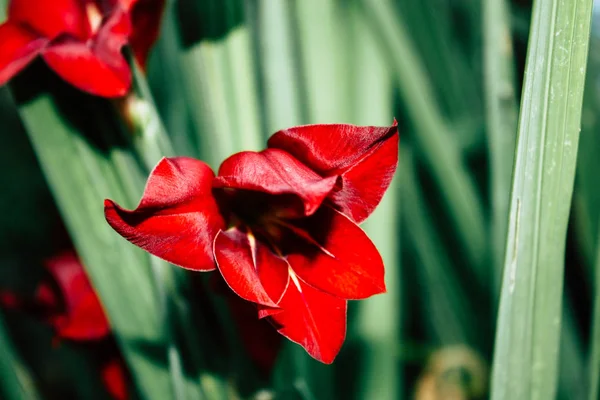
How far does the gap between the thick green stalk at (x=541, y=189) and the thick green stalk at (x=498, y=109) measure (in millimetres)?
115

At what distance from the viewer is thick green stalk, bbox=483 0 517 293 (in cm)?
42

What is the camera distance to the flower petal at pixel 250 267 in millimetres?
244

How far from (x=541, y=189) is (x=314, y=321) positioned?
12 cm

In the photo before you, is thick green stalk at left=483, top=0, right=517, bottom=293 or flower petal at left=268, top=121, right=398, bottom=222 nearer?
flower petal at left=268, top=121, right=398, bottom=222

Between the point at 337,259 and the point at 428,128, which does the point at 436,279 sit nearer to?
the point at 428,128

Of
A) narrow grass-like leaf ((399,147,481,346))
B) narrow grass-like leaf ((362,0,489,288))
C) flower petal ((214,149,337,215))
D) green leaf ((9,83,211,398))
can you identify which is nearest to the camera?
flower petal ((214,149,337,215))

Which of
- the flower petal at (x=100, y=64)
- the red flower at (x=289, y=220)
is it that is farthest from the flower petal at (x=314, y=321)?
the flower petal at (x=100, y=64)

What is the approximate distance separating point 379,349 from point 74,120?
0.31 meters

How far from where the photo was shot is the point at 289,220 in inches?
10.9

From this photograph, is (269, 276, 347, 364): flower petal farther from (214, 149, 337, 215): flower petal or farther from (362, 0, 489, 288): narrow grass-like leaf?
(362, 0, 489, 288): narrow grass-like leaf

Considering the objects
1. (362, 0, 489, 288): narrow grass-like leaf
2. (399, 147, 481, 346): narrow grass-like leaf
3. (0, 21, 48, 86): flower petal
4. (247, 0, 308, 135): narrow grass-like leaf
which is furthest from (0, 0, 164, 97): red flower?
(399, 147, 481, 346): narrow grass-like leaf

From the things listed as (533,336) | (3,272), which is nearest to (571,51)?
(533,336)

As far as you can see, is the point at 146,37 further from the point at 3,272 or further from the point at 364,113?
the point at 3,272

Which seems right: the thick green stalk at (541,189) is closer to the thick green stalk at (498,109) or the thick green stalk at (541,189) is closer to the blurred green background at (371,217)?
the blurred green background at (371,217)
